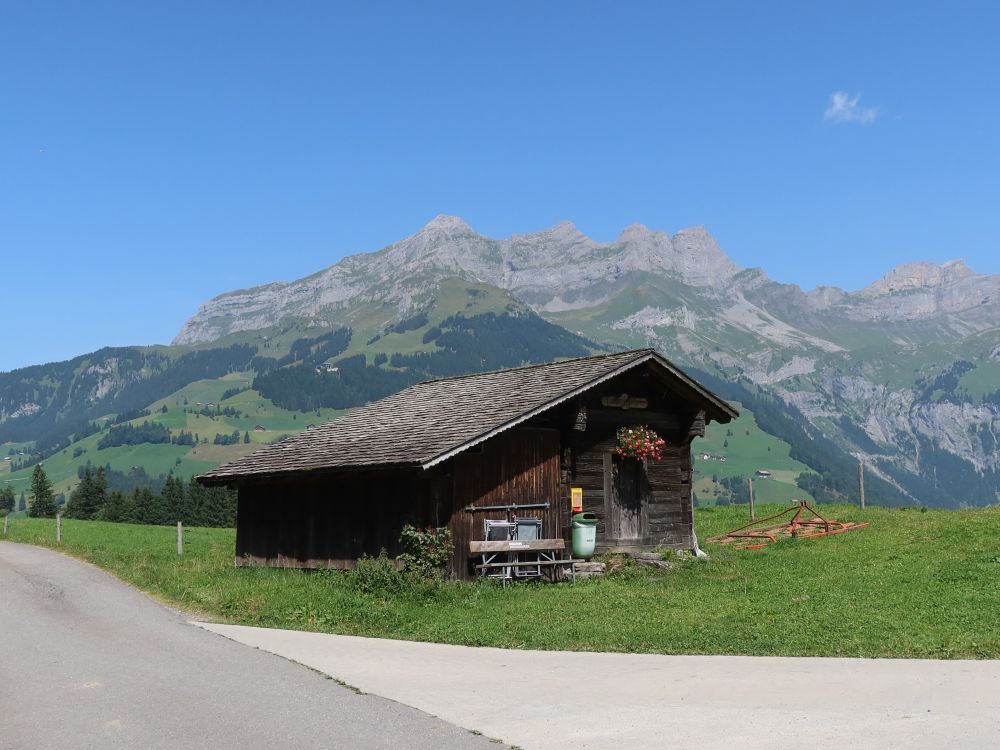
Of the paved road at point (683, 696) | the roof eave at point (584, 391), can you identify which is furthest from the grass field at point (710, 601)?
the roof eave at point (584, 391)

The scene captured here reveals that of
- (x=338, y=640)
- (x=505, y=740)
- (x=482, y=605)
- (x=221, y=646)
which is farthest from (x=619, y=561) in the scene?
(x=505, y=740)

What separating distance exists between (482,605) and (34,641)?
8266mm

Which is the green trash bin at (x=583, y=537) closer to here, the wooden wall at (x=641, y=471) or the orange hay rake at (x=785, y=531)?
the wooden wall at (x=641, y=471)

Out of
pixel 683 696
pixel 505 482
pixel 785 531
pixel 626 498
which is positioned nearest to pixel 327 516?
pixel 505 482

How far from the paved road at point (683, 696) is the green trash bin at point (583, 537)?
9443 mm

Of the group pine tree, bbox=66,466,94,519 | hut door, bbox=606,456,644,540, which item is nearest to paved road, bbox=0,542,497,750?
hut door, bbox=606,456,644,540

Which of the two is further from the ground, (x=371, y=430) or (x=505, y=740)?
(x=371, y=430)

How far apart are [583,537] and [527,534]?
5.03 ft

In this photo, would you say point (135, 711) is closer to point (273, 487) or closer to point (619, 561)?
point (619, 561)

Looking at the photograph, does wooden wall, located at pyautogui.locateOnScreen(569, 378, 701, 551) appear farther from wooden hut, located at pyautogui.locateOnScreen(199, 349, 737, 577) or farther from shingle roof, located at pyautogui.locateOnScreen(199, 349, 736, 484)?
shingle roof, located at pyautogui.locateOnScreen(199, 349, 736, 484)

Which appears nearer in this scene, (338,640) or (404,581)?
(338,640)

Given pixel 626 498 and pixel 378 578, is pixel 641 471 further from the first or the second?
pixel 378 578

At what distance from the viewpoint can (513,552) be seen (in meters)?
23.2

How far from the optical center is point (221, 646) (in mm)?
14969
